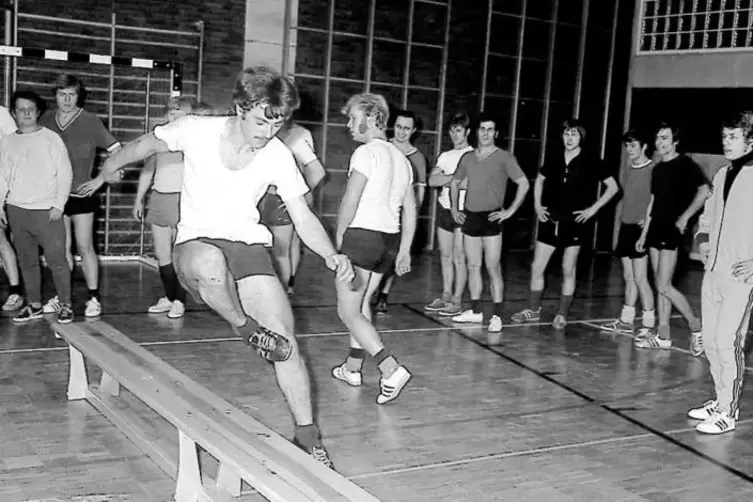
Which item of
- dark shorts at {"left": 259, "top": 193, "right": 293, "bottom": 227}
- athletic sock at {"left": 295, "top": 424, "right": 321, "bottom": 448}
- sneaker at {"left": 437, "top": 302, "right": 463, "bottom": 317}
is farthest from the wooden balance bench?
sneaker at {"left": 437, "top": 302, "right": 463, "bottom": 317}

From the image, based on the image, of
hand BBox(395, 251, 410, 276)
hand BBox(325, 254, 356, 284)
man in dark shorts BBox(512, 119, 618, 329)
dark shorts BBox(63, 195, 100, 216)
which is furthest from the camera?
man in dark shorts BBox(512, 119, 618, 329)

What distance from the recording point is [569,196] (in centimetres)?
711

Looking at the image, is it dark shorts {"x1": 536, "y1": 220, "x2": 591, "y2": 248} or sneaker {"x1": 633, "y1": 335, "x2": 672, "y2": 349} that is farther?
dark shorts {"x1": 536, "y1": 220, "x2": 591, "y2": 248}

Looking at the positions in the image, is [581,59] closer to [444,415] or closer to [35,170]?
[35,170]

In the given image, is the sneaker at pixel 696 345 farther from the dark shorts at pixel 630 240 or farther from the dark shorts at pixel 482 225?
the dark shorts at pixel 482 225

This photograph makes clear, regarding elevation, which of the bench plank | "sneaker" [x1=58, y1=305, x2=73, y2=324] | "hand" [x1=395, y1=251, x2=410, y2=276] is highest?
"hand" [x1=395, y1=251, x2=410, y2=276]

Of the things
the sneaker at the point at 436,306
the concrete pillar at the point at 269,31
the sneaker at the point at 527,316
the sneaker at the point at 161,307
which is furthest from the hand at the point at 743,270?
the concrete pillar at the point at 269,31

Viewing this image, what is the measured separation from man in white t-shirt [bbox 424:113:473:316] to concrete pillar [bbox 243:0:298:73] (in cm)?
372

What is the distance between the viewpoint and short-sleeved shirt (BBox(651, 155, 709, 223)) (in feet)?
21.3

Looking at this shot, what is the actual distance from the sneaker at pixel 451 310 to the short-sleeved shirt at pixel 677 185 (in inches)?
74.9

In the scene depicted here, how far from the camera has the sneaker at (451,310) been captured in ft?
25.3

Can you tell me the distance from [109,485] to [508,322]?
14.6 ft

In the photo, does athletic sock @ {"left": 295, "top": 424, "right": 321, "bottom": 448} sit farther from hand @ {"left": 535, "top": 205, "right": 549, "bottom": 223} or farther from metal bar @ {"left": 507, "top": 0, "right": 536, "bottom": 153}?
metal bar @ {"left": 507, "top": 0, "right": 536, "bottom": 153}

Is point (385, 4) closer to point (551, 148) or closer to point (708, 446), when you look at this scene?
point (551, 148)
